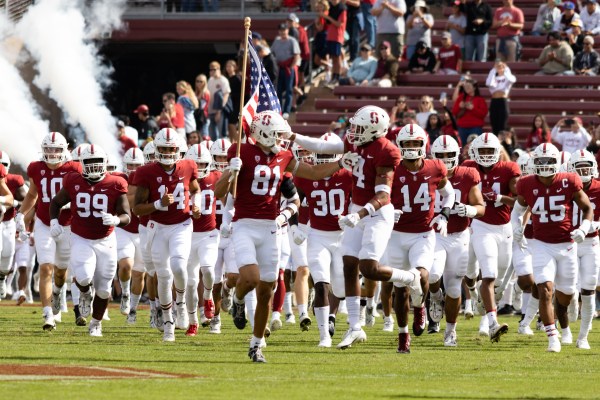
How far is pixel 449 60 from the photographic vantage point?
24141 mm

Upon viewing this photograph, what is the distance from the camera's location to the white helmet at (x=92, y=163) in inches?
550

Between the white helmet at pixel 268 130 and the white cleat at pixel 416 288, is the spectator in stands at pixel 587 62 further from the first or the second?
the white helmet at pixel 268 130

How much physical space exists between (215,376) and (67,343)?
3.03 metres

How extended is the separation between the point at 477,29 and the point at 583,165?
9.92 meters

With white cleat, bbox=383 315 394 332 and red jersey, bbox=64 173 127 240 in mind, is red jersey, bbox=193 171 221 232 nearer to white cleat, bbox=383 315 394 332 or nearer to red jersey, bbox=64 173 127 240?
red jersey, bbox=64 173 127 240

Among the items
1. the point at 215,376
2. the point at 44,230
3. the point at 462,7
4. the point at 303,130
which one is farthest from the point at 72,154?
the point at 462,7

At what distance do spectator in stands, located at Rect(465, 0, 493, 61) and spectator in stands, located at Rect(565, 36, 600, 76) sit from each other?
1588 mm

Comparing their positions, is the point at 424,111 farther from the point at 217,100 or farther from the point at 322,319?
the point at 322,319

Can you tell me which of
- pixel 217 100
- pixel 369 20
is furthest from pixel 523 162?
pixel 369 20

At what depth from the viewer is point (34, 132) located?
24344 millimetres

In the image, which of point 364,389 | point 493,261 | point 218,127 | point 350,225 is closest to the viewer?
point 364,389

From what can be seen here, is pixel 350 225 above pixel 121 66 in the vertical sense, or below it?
above

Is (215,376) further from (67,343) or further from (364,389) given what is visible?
(67,343)

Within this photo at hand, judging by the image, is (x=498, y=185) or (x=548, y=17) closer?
(x=498, y=185)
